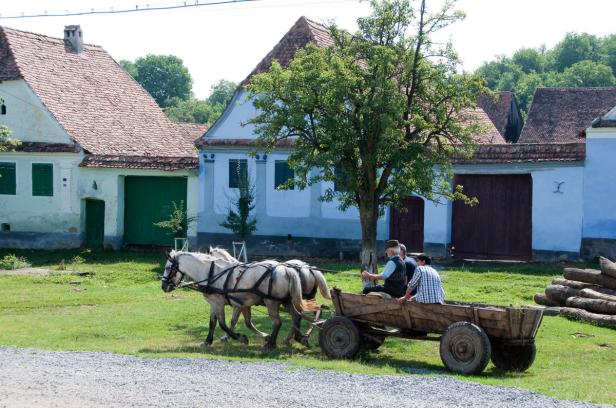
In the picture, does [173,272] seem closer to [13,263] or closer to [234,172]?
[13,263]

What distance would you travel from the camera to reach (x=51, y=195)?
32156mm

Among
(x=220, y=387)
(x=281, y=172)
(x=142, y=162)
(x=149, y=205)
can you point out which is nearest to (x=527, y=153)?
(x=281, y=172)

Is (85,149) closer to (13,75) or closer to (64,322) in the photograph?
(13,75)

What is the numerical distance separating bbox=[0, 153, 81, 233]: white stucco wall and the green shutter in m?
0.14

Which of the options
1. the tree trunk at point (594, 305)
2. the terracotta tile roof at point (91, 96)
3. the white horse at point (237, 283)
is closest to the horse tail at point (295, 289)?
the white horse at point (237, 283)

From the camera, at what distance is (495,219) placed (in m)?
27.7

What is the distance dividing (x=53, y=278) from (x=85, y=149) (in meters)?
7.66

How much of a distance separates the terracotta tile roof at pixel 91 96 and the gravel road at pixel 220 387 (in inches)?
777

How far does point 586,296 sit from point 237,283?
23.6 ft

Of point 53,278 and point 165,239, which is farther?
point 165,239

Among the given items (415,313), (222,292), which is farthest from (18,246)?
(415,313)

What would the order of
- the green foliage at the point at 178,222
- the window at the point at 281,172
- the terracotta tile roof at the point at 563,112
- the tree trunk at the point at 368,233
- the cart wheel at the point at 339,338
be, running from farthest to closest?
1. the terracotta tile roof at the point at 563,112
2. the window at the point at 281,172
3. the green foliage at the point at 178,222
4. the tree trunk at the point at 368,233
5. the cart wheel at the point at 339,338

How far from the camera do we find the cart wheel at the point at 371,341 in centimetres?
1421

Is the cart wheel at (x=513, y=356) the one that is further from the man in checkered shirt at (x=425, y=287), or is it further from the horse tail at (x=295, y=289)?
the horse tail at (x=295, y=289)
